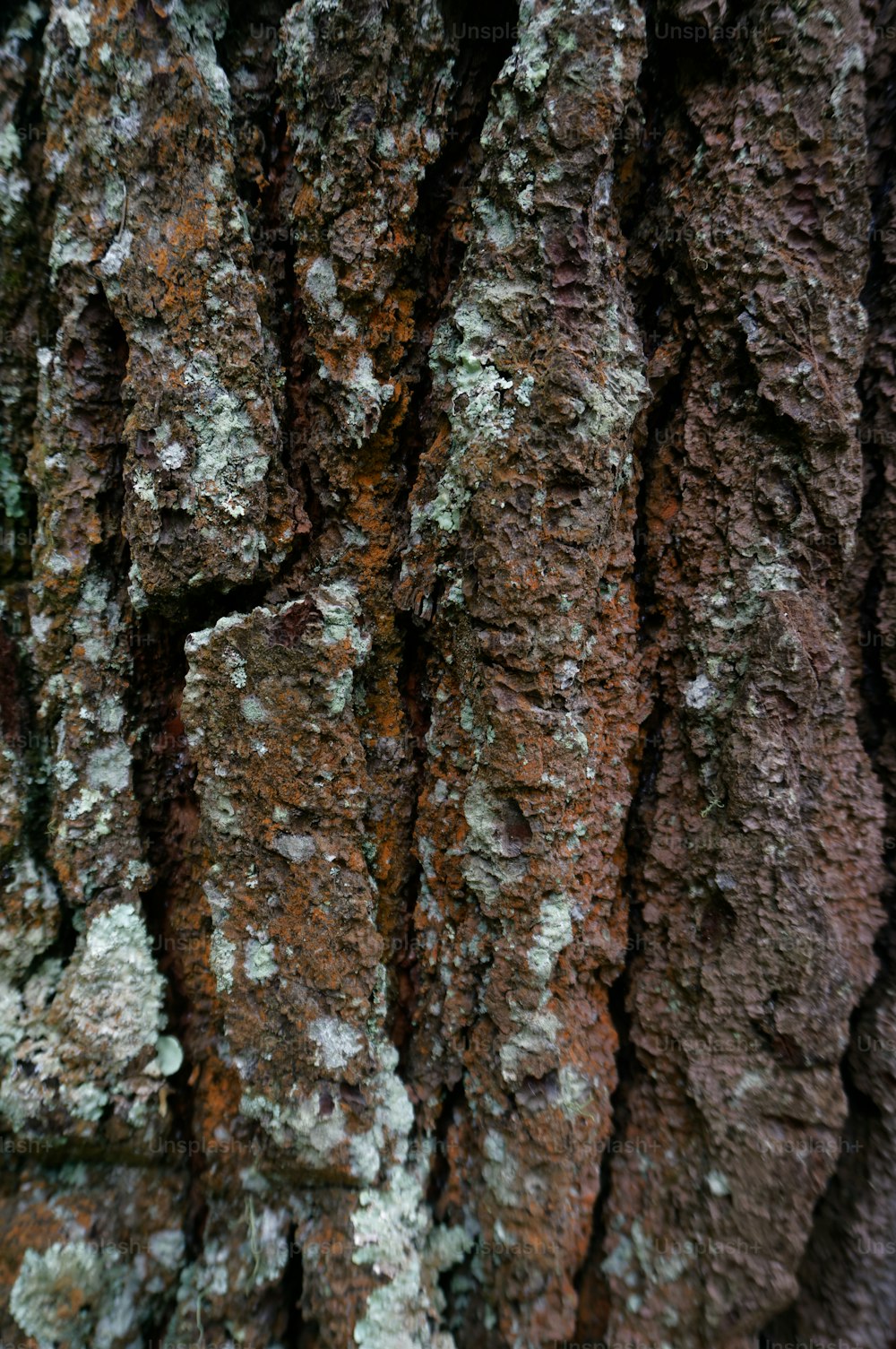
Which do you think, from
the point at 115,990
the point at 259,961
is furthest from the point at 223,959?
the point at 115,990

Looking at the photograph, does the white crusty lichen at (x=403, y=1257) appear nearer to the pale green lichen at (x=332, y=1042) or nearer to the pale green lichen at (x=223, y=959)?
the pale green lichen at (x=332, y=1042)

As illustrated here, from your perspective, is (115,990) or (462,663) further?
(115,990)

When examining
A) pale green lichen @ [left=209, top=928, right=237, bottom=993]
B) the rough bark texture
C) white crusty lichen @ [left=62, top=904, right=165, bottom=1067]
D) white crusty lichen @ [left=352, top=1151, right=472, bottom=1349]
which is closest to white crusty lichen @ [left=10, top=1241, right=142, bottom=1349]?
the rough bark texture

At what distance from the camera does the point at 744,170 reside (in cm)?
129

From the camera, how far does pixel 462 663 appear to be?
138cm

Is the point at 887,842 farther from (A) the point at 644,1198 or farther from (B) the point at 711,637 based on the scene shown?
(A) the point at 644,1198

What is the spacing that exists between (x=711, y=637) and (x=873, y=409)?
0.61 meters

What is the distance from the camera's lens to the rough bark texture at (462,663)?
129 centimetres

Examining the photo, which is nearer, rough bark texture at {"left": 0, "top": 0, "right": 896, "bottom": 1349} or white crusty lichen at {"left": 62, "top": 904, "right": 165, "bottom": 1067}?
rough bark texture at {"left": 0, "top": 0, "right": 896, "bottom": 1349}

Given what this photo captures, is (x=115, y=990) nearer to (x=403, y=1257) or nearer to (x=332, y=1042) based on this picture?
(x=332, y=1042)

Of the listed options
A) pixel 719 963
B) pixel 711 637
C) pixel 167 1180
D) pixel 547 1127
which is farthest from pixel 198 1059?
pixel 711 637

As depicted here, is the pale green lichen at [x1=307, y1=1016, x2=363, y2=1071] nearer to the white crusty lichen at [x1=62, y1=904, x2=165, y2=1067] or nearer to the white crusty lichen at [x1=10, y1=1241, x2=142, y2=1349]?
the white crusty lichen at [x1=62, y1=904, x2=165, y2=1067]

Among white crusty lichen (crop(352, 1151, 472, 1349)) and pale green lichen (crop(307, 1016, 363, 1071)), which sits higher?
pale green lichen (crop(307, 1016, 363, 1071))

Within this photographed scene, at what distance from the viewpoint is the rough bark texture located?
4.24 feet
